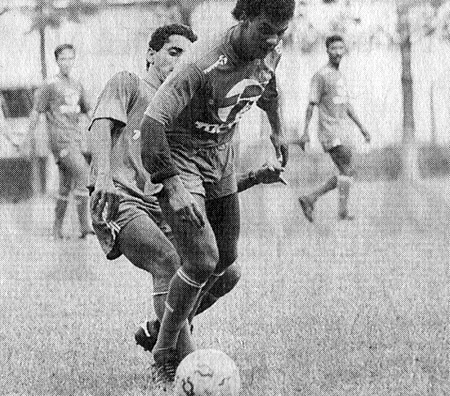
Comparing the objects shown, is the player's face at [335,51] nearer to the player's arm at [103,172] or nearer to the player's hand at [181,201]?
the player's arm at [103,172]

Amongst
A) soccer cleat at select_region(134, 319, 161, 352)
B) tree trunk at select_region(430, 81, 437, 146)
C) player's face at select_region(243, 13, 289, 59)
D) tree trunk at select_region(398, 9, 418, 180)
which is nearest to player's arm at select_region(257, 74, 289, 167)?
player's face at select_region(243, 13, 289, 59)

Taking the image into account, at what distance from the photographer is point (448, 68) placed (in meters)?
18.5

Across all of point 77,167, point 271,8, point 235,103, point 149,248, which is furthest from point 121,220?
point 77,167

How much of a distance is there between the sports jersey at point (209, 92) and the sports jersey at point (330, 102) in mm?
7866

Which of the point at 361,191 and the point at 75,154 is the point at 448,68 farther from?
the point at 75,154

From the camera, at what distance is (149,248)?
526cm

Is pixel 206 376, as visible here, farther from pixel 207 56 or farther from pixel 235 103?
pixel 207 56

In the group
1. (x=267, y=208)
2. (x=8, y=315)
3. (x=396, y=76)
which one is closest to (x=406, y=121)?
(x=396, y=76)

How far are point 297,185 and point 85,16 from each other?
173 inches

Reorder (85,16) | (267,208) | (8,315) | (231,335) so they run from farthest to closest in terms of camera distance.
Result: (85,16) < (267,208) < (8,315) < (231,335)

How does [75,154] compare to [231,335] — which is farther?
[75,154]

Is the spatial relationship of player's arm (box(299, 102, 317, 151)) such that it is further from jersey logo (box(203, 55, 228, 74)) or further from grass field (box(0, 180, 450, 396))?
jersey logo (box(203, 55, 228, 74))

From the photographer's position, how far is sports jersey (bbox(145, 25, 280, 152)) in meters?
4.77

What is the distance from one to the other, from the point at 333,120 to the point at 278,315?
20.0 ft
